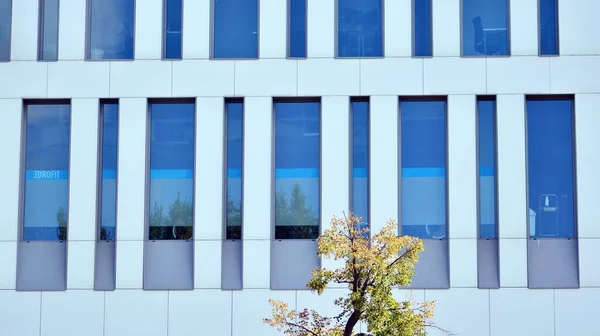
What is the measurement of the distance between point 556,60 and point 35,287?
1391 cm

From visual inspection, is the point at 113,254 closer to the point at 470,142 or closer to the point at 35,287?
the point at 35,287

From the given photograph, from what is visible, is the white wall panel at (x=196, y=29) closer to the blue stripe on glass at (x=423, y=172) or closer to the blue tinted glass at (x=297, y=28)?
the blue tinted glass at (x=297, y=28)

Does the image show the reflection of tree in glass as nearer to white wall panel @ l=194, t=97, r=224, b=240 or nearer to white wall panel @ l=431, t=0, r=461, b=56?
white wall panel @ l=194, t=97, r=224, b=240

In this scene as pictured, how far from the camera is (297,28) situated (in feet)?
77.4

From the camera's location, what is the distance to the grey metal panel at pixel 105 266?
75.7 feet

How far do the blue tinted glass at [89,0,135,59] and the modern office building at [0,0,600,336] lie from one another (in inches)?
3.8

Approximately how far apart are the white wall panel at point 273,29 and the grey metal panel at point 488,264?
22.1 ft

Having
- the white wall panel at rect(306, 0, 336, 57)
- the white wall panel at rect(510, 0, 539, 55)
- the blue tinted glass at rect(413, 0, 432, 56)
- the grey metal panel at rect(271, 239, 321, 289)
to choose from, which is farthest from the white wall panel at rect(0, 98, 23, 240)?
the white wall panel at rect(510, 0, 539, 55)

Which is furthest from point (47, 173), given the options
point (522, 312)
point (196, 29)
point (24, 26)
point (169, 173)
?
point (522, 312)

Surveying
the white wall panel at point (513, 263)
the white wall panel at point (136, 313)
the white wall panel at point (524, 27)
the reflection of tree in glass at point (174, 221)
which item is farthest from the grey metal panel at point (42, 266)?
the white wall panel at point (524, 27)

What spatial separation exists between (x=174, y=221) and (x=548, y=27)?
10.4 metres

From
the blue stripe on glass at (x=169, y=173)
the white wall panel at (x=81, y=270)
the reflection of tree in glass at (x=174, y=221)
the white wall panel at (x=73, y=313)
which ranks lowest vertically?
the white wall panel at (x=73, y=313)

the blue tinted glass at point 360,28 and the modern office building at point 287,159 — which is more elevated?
the blue tinted glass at point 360,28

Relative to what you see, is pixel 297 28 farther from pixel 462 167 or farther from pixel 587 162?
pixel 587 162
